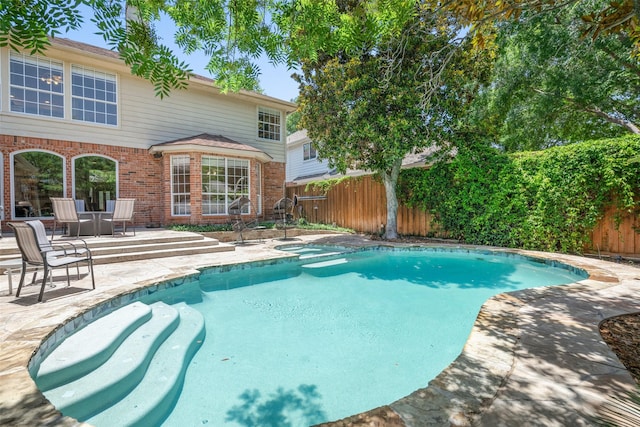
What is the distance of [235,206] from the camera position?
10.8m

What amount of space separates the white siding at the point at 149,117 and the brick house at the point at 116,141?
33mm

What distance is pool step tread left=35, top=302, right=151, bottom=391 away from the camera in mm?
2643

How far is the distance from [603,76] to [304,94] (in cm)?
1265

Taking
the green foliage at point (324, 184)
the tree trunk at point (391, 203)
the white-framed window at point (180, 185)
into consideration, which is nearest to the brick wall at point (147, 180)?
the white-framed window at point (180, 185)

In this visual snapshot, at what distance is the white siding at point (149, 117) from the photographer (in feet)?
31.8

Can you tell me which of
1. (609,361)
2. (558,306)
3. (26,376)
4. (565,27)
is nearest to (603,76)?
(565,27)

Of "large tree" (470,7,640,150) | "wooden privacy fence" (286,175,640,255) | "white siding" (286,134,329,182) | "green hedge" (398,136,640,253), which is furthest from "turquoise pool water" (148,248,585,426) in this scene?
"white siding" (286,134,329,182)

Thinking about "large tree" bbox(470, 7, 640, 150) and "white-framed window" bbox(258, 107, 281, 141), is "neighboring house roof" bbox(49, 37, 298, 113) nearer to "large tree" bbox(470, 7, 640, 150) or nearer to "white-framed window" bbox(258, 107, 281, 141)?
"white-framed window" bbox(258, 107, 281, 141)

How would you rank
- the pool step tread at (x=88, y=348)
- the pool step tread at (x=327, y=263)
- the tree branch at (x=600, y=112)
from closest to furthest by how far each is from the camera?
the pool step tread at (x=88, y=348) < the pool step tread at (x=327, y=263) < the tree branch at (x=600, y=112)

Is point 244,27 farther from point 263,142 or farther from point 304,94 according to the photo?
point 263,142

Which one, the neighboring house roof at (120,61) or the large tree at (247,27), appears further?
the neighboring house roof at (120,61)

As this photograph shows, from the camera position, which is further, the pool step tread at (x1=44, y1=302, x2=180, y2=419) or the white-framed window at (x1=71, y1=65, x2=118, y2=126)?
the white-framed window at (x1=71, y1=65, x2=118, y2=126)

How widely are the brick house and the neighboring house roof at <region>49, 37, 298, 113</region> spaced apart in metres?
0.06

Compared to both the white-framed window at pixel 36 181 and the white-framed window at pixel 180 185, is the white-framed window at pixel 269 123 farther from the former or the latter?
the white-framed window at pixel 36 181
